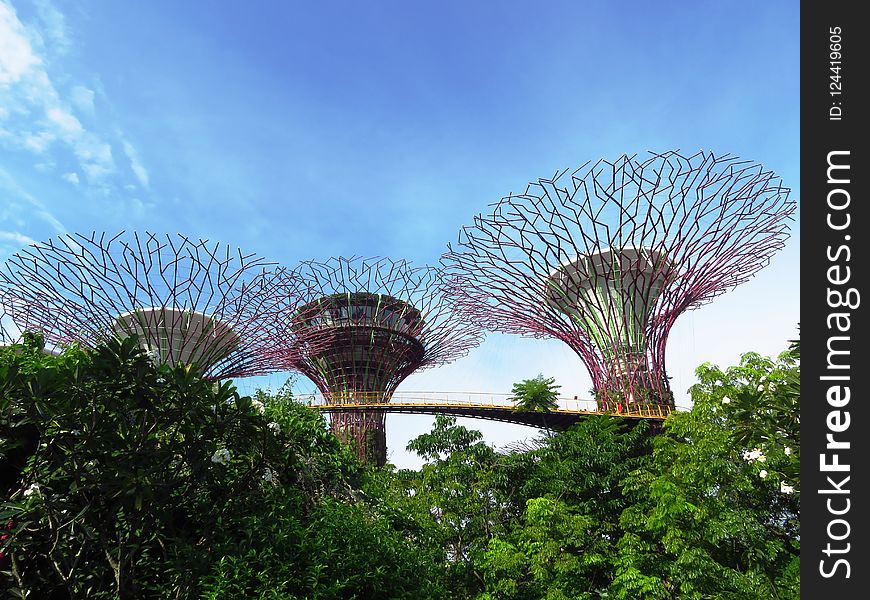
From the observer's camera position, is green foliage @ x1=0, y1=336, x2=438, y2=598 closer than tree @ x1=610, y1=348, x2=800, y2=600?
Yes

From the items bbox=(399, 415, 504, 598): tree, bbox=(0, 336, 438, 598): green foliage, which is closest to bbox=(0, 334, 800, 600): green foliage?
bbox=(0, 336, 438, 598): green foliage

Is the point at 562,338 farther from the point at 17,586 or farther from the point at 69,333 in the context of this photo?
the point at 17,586

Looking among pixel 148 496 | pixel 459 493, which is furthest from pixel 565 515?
pixel 148 496
